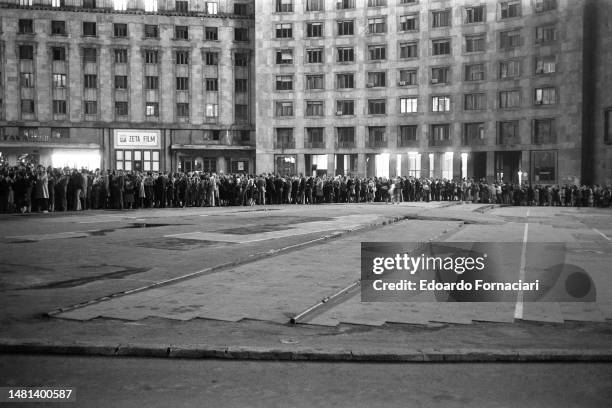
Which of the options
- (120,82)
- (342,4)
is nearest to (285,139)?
(342,4)

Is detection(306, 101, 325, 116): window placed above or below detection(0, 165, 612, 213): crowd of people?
above

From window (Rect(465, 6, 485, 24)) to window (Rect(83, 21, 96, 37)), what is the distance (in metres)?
36.9

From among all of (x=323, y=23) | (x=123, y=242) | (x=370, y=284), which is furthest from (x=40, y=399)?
(x=323, y=23)

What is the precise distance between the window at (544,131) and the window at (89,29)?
144ft

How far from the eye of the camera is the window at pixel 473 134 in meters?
66.9

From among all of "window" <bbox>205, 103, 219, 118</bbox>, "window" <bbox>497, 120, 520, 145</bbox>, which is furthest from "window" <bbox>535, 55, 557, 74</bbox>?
"window" <bbox>205, 103, 219, 118</bbox>

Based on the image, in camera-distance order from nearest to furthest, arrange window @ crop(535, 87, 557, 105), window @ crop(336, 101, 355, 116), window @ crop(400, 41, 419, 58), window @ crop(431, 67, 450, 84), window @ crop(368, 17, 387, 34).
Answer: window @ crop(535, 87, 557, 105)
window @ crop(431, 67, 450, 84)
window @ crop(400, 41, 419, 58)
window @ crop(368, 17, 387, 34)
window @ crop(336, 101, 355, 116)

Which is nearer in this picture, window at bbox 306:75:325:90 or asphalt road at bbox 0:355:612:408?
asphalt road at bbox 0:355:612:408

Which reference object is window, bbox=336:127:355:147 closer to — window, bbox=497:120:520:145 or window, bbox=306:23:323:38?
window, bbox=306:23:323:38

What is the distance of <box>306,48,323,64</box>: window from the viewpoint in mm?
72125

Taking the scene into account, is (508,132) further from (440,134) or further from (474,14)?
(474,14)

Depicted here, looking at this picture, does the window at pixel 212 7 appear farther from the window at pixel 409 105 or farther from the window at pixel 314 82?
the window at pixel 409 105

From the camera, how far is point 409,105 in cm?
7000

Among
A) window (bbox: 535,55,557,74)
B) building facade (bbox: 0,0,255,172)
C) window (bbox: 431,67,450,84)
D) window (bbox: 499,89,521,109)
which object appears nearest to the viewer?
window (bbox: 535,55,557,74)
